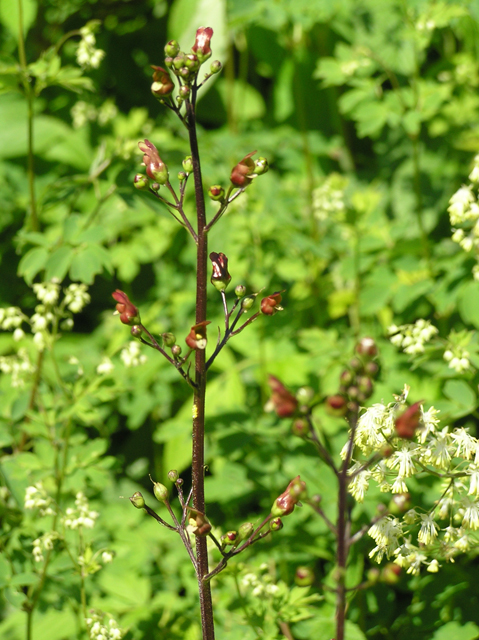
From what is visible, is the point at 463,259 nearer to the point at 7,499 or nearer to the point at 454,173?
the point at 454,173

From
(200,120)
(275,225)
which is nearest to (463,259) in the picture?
(275,225)

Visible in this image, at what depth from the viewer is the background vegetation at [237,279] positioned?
2105mm

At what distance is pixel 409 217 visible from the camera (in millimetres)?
3732

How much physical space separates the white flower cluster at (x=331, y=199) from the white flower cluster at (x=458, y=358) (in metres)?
1.27

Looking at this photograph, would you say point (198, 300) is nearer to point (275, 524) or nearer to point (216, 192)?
point (216, 192)

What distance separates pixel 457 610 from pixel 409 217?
2.37 metres

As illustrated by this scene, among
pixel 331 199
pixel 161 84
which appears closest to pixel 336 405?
pixel 161 84

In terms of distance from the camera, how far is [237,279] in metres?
3.15

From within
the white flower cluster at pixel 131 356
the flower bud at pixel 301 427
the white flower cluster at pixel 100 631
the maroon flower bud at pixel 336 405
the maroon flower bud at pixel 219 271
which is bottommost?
the white flower cluster at pixel 100 631

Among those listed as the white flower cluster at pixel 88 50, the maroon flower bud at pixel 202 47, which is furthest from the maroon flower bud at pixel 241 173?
the white flower cluster at pixel 88 50

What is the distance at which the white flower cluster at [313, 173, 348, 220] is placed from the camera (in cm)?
302

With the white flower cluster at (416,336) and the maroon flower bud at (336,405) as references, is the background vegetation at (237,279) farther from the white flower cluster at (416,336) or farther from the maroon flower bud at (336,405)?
the maroon flower bud at (336,405)

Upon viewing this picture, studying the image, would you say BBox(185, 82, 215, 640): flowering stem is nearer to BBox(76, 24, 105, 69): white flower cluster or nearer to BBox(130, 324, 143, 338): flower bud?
BBox(130, 324, 143, 338): flower bud

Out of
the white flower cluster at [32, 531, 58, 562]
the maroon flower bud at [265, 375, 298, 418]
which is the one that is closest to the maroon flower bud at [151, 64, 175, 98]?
the maroon flower bud at [265, 375, 298, 418]
